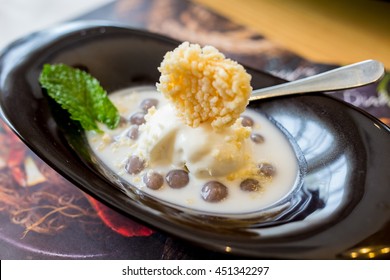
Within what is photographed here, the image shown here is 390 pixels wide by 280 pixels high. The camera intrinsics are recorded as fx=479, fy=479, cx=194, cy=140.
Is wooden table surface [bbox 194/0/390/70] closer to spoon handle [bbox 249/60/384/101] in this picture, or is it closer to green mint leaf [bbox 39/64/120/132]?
spoon handle [bbox 249/60/384/101]

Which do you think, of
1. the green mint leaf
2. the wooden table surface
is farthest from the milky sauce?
the wooden table surface

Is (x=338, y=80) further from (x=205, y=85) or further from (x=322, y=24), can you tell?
(x=322, y=24)

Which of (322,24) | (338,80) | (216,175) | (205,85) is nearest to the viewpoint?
(205,85)

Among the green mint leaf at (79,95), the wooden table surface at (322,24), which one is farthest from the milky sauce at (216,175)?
the wooden table surface at (322,24)

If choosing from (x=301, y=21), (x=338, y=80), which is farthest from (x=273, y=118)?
(x=301, y=21)

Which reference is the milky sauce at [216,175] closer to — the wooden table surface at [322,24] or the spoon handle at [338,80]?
the spoon handle at [338,80]

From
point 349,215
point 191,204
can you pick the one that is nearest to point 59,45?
point 191,204
